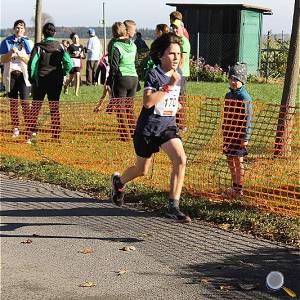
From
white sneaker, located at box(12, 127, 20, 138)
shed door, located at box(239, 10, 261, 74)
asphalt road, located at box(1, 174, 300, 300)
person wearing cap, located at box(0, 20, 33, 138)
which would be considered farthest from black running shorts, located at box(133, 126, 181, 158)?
shed door, located at box(239, 10, 261, 74)

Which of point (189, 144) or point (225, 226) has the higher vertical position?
point (189, 144)

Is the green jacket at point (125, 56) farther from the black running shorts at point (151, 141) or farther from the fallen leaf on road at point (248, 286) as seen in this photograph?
the fallen leaf on road at point (248, 286)

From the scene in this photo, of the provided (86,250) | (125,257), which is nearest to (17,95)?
(86,250)

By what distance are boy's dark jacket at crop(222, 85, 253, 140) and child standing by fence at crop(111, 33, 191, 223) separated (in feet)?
4.60

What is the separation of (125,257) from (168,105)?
1514 millimetres

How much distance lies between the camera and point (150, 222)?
7352mm

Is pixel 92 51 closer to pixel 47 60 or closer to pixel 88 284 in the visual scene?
pixel 47 60

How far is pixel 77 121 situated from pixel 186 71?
2046mm

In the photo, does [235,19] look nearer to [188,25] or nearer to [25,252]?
[188,25]

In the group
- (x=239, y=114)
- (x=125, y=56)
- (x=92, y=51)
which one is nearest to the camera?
(x=239, y=114)

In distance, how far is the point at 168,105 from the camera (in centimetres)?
695

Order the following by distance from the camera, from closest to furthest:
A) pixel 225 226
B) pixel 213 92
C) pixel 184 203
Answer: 1. pixel 225 226
2. pixel 184 203
3. pixel 213 92

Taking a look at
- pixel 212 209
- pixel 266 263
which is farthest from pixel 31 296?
pixel 212 209

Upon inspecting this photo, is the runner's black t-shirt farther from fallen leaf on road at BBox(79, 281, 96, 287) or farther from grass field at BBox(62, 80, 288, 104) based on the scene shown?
grass field at BBox(62, 80, 288, 104)
